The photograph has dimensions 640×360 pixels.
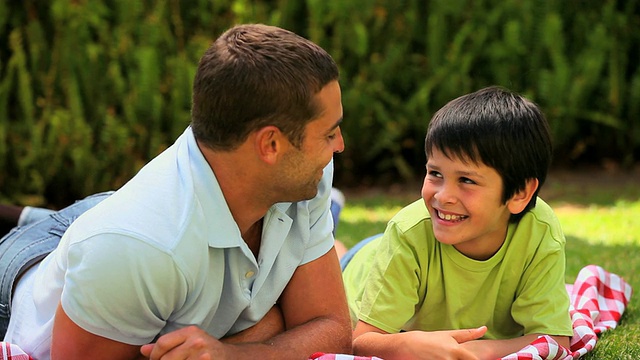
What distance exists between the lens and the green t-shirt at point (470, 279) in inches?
133

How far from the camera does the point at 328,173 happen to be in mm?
3250

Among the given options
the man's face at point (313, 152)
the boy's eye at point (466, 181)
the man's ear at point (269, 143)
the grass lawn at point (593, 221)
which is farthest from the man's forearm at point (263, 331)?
the grass lawn at point (593, 221)

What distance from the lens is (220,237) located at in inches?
110

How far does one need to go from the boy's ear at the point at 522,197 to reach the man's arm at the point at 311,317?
26.2 inches

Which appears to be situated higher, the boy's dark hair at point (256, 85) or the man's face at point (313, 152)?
the boy's dark hair at point (256, 85)

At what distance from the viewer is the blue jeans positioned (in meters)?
3.48

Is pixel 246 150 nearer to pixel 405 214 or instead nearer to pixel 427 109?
pixel 405 214

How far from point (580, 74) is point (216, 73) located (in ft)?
16.7

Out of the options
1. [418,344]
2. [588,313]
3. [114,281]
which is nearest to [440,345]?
[418,344]

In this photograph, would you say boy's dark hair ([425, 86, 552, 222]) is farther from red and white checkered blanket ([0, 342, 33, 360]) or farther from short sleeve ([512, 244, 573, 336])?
red and white checkered blanket ([0, 342, 33, 360])

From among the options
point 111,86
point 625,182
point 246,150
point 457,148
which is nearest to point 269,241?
point 246,150

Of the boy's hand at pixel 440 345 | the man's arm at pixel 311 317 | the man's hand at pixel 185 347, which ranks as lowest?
the boy's hand at pixel 440 345

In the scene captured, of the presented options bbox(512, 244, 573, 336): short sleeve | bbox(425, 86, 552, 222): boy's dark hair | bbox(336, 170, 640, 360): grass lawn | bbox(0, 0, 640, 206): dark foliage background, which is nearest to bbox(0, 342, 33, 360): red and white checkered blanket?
bbox(425, 86, 552, 222): boy's dark hair

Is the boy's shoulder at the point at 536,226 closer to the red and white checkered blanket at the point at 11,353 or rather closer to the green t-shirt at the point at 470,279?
the green t-shirt at the point at 470,279
